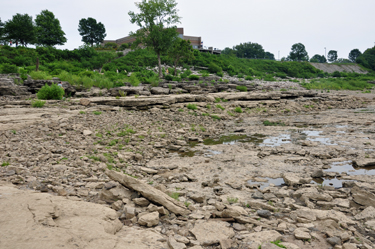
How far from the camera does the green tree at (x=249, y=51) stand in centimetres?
8750

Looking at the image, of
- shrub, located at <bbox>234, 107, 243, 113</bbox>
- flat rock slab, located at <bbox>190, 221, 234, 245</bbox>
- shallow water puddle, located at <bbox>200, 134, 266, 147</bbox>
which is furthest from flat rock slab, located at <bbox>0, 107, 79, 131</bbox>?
shrub, located at <bbox>234, 107, 243, 113</bbox>

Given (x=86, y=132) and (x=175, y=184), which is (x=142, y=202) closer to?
(x=175, y=184)

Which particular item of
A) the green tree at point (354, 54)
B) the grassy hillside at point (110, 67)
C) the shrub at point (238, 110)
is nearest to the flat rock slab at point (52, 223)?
the shrub at point (238, 110)

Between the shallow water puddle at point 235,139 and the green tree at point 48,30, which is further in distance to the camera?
the green tree at point 48,30

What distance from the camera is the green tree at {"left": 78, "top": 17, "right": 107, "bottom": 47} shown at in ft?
224

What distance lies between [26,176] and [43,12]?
60.8 meters

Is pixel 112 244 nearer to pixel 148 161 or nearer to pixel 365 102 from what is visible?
pixel 148 161

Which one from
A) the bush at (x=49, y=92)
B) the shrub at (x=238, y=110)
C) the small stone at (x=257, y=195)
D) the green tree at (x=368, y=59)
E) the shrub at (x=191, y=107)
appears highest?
the green tree at (x=368, y=59)

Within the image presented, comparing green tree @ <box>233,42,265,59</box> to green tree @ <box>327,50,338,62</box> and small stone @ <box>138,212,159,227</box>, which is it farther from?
small stone @ <box>138,212,159,227</box>

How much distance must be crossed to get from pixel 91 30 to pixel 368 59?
3647 inches

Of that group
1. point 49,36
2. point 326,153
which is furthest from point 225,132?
point 49,36

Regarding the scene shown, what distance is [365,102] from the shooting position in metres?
25.2

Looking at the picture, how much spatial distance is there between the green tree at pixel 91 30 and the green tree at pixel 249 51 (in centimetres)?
4762

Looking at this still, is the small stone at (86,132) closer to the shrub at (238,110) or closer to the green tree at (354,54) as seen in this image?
the shrub at (238,110)
